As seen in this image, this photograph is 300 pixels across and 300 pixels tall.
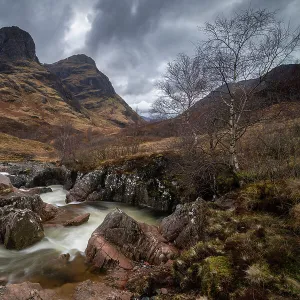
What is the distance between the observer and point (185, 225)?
7.80m

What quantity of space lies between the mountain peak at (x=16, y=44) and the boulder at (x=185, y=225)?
7035 inches

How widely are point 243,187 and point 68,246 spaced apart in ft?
22.9

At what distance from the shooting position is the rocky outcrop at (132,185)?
13.5m

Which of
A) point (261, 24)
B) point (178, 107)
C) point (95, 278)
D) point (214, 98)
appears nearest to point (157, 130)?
point (178, 107)

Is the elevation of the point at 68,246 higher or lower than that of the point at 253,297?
lower

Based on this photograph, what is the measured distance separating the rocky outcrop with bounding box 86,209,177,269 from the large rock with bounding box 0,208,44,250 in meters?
2.51

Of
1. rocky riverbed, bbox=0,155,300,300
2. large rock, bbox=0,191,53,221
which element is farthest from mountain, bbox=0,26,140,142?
rocky riverbed, bbox=0,155,300,300

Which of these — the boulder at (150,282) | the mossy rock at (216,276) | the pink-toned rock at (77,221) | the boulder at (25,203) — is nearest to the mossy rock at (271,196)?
the mossy rock at (216,276)

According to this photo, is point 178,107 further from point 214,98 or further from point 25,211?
point 25,211

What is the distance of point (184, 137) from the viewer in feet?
55.4

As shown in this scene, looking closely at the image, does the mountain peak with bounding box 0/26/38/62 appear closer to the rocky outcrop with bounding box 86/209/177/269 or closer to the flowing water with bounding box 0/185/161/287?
the flowing water with bounding box 0/185/161/287

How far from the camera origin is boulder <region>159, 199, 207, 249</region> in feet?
23.2

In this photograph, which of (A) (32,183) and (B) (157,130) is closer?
(A) (32,183)

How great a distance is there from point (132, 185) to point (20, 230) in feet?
23.7
